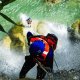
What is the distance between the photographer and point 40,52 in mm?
2877

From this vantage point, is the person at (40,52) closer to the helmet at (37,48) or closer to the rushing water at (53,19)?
the helmet at (37,48)

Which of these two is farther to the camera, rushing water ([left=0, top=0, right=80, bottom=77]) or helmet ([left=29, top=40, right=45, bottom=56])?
rushing water ([left=0, top=0, right=80, bottom=77])

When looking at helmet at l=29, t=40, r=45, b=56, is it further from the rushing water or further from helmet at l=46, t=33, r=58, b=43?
the rushing water

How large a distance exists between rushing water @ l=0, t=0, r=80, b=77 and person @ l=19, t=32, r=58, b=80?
0.73 ft

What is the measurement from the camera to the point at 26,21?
10.9 ft

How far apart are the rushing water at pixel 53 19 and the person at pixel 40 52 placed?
8.7 inches

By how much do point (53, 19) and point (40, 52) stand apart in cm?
70

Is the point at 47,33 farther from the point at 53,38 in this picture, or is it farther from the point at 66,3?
the point at 66,3

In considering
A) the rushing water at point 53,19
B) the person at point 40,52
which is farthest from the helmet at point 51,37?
the rushing water at point 53,19

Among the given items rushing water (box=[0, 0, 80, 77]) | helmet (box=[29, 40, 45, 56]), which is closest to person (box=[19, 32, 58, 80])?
helmet (box=[29, 40, 45, 56])

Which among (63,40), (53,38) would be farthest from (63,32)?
A: (53,38)

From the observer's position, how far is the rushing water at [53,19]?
3381 mm

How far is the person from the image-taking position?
2.89 metres

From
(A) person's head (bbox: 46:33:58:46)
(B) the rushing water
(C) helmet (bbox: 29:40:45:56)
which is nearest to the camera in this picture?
(C) helmet (bbox: 29:40:45:56)
